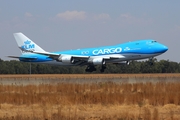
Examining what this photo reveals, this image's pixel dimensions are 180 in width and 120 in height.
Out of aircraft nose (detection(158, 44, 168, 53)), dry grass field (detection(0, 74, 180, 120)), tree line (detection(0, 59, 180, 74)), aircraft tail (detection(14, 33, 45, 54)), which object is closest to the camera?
dry grass field (detection(0, 74, 180, 120))

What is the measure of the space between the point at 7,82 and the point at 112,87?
36.3 feet

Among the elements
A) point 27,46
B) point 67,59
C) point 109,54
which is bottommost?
point 67,59

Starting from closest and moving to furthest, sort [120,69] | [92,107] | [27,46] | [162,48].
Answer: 1. [92,107]
2. [162,48]
3. [27,46]
4. [120,69]

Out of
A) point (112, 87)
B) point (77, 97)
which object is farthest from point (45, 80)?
point (77, 97)

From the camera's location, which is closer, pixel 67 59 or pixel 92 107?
pixel 92 107

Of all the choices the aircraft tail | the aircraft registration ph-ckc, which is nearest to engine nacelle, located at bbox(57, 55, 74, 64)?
the aircraft registration ph-ckc

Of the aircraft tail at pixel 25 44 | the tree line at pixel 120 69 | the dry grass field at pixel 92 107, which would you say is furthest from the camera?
the tree line at pixel 120 69

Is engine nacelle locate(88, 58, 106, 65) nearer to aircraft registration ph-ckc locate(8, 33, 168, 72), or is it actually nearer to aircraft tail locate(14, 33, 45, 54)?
aircraft registration ph-ckc locate(8, 33, 168, 72)

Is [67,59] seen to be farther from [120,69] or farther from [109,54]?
[120,69]

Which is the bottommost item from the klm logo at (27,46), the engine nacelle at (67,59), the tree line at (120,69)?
the engine nacelle at (67,59)

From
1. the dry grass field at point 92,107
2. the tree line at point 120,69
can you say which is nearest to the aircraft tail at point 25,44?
the tree line at point 120,69

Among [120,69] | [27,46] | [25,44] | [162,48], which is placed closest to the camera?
[162,48]

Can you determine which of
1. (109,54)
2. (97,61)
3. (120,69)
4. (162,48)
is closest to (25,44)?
(97,61)

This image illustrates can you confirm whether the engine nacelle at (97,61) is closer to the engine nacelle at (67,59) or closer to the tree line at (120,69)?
the engine nacelle at (67,59)
